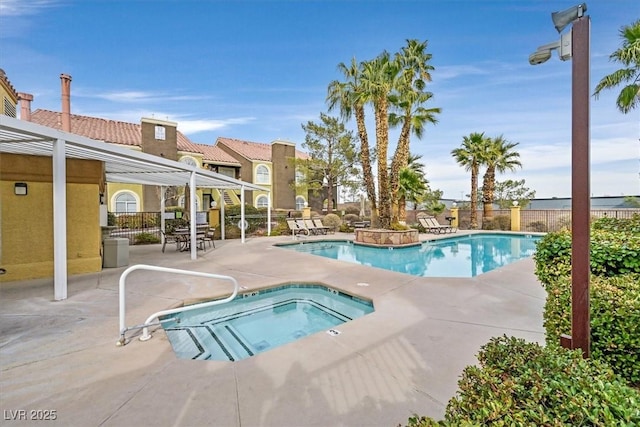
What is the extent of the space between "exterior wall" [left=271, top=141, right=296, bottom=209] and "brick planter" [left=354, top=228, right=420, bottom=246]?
52.2 ft

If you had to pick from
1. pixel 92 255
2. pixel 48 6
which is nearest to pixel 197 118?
pixel 48 6

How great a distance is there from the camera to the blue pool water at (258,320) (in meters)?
3.99

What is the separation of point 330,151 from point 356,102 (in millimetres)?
11527

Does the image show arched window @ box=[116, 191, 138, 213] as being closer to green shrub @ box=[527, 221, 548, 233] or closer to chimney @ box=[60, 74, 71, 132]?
chimney @ box=[60, 74, 71, 132]

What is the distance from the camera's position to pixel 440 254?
484 inches

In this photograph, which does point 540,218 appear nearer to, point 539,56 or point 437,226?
point 437,226

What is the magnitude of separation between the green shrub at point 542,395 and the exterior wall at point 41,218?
885cm

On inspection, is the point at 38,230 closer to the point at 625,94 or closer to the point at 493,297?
the point at 493,297

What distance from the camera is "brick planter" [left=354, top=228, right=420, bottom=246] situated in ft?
45.8

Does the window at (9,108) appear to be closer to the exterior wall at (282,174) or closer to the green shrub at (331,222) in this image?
the green shrub at (331,222)

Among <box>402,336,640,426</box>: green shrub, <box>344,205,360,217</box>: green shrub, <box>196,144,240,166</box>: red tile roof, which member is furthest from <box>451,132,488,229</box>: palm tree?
<box>402,336,640,426</box>: green shrub

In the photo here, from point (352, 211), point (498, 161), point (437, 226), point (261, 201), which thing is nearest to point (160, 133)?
point (261, 201)

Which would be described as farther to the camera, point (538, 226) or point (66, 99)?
point (538, 226)

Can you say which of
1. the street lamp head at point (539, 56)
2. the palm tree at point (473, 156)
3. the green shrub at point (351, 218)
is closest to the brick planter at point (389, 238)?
the green shrub at point (351, 218)
